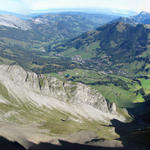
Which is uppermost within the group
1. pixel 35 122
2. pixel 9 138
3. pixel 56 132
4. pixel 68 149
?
pixel 9 138

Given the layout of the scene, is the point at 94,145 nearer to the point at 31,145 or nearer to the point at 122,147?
the point at 122,147

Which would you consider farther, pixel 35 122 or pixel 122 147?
pixel 35 122

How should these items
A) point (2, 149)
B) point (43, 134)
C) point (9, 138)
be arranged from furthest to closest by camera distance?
point (43, 134) < point (9, 138) < point (2, 149)

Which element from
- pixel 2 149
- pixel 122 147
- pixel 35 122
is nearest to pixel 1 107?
pixel 35 122

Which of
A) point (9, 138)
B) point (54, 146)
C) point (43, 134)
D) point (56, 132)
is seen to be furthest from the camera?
point (56, 132)

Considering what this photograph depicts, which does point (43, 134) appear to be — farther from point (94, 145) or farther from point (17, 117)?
point (17, 117)

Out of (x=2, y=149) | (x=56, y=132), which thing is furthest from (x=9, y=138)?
(x=56, y=132)

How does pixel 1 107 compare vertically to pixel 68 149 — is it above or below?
below

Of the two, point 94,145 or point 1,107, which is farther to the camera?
point 1,107

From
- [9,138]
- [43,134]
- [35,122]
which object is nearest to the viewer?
[9,138]
